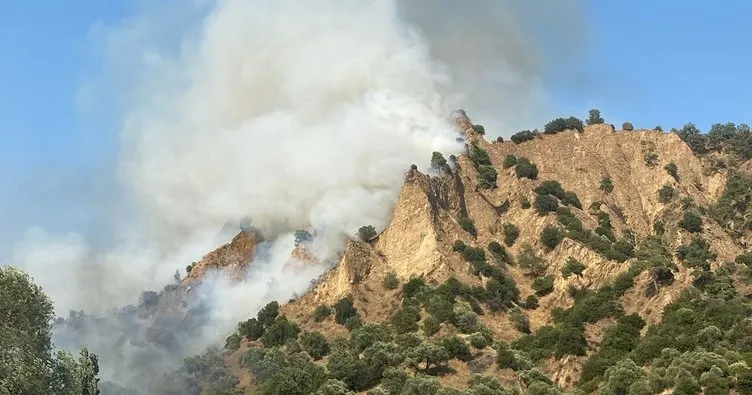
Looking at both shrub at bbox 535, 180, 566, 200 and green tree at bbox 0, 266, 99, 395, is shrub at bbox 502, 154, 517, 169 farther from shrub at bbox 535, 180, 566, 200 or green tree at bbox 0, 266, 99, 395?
green tree at bbox 0, 266, 99, 395

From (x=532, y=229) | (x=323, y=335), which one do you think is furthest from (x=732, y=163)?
(x=323, y=335)

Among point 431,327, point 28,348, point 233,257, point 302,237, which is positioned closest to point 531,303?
point 431,327

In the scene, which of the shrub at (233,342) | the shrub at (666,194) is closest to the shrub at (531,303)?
the shrub at (233,342)

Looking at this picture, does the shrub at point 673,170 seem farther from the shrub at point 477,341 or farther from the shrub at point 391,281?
the shrub at point 477,341

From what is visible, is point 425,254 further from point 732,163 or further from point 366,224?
point 732,163

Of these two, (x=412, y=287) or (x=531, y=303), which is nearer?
(x=412, y=287)

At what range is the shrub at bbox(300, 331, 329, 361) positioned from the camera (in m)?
86.8

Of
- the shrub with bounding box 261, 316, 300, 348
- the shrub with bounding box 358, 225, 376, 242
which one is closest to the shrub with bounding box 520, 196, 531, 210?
the shrub with bounding box 358, 225, 376, 242

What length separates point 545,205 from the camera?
11388 centimetres

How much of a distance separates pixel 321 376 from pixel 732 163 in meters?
91.1

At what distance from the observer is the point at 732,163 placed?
136 meters

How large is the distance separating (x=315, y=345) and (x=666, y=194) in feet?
211

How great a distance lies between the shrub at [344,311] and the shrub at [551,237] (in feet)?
92.9

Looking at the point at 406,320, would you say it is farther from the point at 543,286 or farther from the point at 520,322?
the point at 543,286
